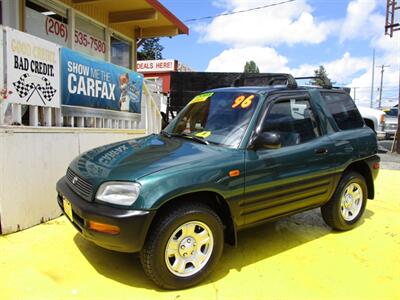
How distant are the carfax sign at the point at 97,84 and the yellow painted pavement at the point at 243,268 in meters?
1.78

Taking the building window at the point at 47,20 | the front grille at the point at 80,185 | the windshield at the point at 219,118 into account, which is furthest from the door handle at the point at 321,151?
the building window at the point at 47,20

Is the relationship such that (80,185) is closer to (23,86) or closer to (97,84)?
(23,86)

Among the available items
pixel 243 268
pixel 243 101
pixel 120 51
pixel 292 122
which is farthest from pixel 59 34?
pixel 243 268

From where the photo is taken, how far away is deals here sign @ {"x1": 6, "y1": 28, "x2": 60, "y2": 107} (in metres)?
4.08

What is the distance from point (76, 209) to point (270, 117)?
211 cm

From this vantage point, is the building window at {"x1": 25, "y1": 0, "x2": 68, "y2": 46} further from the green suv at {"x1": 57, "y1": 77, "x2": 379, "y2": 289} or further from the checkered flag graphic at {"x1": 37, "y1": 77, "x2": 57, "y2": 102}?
the green suv at {"x1": 57, "y1": 77, "x2": 379, "y2": 289}

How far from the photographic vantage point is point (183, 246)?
314 centimetres

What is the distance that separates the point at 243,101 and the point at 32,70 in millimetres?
2511

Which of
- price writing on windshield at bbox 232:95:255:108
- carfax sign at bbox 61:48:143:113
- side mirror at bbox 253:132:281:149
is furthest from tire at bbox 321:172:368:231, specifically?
carfax sign at bbox 61:48:143:113

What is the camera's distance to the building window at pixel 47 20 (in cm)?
697

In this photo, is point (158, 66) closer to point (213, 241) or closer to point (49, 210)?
point (49, 210)

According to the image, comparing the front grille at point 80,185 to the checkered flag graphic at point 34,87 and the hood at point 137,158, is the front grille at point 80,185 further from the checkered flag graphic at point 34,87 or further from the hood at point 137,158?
the checkered flag graphic at point 34,87

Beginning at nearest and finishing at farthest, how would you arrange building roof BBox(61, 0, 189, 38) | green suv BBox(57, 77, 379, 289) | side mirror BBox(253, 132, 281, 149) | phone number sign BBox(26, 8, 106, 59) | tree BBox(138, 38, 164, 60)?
green suv BBox(57, 77, 379, 289) → side mirror BBox(253, 132, 281, 149) → phone number sign BBox(26, 8, 106, 59) → building roof BBox(61, 0, 189, 38) → tree BBox(138, 38, 164, 60)

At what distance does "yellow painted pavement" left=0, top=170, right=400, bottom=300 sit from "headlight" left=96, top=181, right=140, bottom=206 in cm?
78
